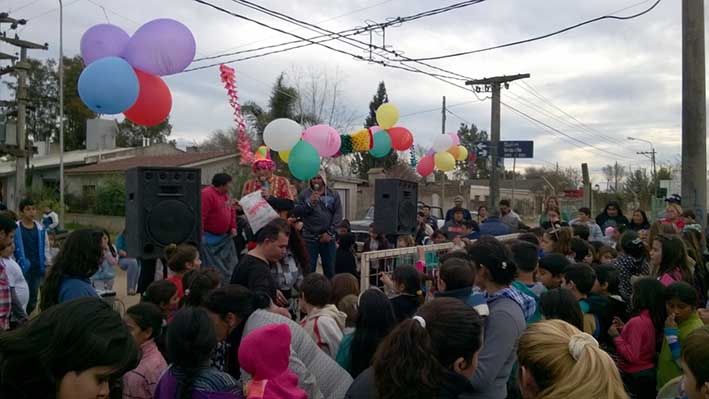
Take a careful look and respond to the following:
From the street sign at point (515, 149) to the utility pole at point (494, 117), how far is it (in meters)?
0.25

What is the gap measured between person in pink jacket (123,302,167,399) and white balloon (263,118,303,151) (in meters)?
5.14

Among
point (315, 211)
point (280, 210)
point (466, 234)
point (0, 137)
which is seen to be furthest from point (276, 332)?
point (0, 137)

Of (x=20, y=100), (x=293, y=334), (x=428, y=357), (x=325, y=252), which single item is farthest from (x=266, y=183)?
(x=20, y=100)

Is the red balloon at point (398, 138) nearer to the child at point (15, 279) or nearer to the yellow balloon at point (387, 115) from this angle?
the yellow balloon at point (387, 115)

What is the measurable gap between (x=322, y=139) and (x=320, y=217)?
1772 millimetres

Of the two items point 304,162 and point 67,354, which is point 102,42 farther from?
point 67,354

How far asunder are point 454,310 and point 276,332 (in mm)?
792

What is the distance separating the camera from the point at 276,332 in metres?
2.40

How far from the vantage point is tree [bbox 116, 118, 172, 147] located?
141ft

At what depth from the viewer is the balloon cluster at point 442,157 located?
1122cm

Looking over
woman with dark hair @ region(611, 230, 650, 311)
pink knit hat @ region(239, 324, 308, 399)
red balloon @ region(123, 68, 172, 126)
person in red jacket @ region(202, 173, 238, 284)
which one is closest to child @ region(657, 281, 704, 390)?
woman with dark hair @ region(611, 230, 650, 311)

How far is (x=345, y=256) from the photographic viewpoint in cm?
745

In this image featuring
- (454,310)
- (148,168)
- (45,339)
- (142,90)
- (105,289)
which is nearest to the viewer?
(45,339)

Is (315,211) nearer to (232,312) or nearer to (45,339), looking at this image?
(232,312)
